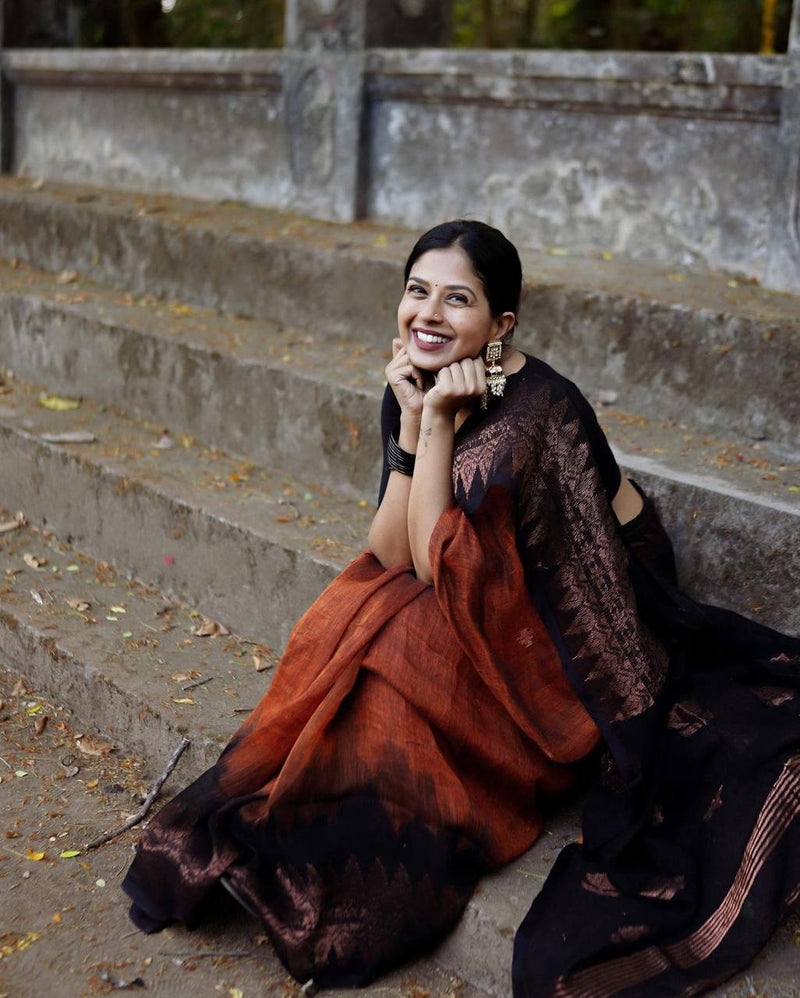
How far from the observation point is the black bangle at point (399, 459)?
3.14 metres

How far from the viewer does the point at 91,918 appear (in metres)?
2.97

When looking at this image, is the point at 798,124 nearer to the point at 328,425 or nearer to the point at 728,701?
the point at 328,425

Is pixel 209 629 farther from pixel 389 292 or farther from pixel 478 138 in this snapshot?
pixel 478 138

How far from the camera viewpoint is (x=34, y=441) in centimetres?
504

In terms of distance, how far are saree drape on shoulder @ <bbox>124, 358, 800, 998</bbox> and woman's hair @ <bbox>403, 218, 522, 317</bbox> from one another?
0.20 metres

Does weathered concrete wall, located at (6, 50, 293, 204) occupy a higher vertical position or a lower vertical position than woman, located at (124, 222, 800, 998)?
higher

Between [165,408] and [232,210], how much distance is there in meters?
1.73

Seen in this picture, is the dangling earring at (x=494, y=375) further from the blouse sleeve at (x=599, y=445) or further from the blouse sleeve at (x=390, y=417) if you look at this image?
the blouse sleeve at (x=390, y=417)

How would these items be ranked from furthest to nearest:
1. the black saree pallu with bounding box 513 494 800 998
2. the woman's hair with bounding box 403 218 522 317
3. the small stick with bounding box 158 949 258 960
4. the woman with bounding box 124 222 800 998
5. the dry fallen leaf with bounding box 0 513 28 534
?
the dry fallen leaf with bounding box 0 513 28 534 → the woman's hair with bounding box 403 218 522 317 → the small stick with bounding box 158 949 258 960 → the woman with bounding box 124 222 800 998 → the black saree pallu with bounding box 513 494 800 998

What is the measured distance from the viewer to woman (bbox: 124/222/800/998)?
2.66 meters

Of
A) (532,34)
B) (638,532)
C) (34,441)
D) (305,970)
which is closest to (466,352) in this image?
(638,532)

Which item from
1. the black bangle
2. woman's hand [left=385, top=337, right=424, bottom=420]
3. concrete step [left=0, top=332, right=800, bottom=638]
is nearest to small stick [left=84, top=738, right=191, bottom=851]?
concrete step [left=0, top=332, right=800, bottom=638]

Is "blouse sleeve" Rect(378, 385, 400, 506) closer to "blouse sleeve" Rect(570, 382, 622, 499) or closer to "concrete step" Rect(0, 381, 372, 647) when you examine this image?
"blouse sleeve" Rect(570, 382, 622, 499)

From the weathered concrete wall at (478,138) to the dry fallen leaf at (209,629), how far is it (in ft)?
7.75
